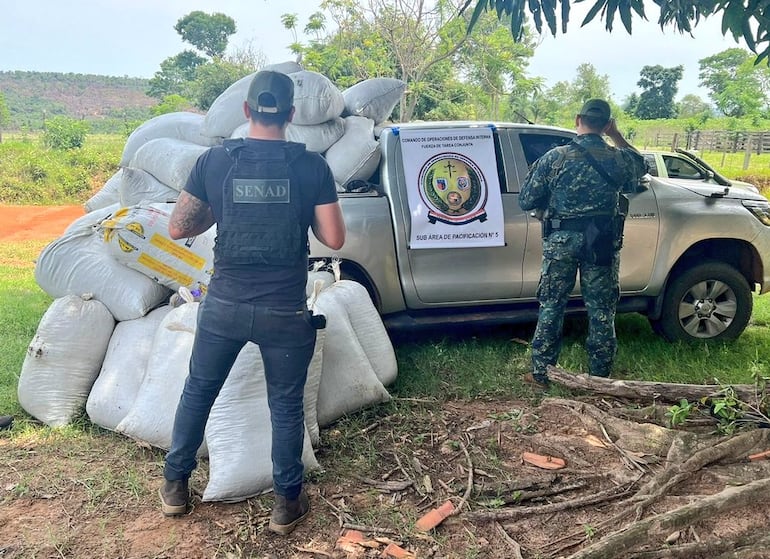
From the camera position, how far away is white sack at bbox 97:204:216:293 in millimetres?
3812

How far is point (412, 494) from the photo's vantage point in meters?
2.99

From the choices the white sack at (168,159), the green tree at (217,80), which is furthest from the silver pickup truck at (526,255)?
the green tree at (217,80)

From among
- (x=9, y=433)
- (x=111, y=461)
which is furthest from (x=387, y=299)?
(x=9, y=433)

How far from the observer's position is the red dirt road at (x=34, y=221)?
11.2 metres

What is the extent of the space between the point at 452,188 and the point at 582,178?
3.06ft

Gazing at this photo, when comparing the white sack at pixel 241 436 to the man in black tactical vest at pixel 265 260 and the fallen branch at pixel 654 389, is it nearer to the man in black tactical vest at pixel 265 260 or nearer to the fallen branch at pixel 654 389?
the man in black tactical vest at pixel 265 260

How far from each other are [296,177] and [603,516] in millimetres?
1890

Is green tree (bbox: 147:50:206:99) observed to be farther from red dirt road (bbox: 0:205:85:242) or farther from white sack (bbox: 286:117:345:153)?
white sack (bbox: 286:117:345:153)

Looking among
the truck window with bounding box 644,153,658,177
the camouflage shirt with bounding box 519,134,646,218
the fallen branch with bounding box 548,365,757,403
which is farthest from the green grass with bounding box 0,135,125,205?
the fallen branch with bounding box 548,365,757,403

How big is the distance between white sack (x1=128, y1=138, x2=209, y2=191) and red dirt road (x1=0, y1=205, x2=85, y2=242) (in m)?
6.67

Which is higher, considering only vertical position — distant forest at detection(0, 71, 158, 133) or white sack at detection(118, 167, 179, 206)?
distant forest at detection(0, 71, 158, 133)

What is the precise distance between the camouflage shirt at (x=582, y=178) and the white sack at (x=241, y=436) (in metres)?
2.12

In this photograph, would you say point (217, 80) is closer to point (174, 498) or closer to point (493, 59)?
point (493, 59)

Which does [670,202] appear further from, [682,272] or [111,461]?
[111,461]
